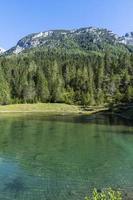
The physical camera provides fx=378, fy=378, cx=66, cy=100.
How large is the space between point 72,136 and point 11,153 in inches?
1002

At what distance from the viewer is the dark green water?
41.3 m

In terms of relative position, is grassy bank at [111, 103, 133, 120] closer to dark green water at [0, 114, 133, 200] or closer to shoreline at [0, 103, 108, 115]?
shoreline at [0, 103, 108, 115]

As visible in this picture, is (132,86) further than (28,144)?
Yes

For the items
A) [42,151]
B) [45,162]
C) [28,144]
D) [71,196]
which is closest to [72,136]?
[28,144]

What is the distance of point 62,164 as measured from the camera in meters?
55.8

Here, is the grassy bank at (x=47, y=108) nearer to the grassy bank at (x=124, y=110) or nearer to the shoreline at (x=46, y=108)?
the shoreline at (x=46, y=108)

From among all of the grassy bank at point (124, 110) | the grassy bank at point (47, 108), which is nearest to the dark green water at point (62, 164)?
the grassy bank at point (124, 110)

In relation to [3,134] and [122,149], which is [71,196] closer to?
[122,149]

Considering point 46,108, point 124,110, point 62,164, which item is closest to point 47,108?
point 46,108

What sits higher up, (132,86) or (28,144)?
(28,144)

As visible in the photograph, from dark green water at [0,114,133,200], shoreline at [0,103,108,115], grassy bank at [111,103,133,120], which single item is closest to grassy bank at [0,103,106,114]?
shoreline at [0,103,108,115]

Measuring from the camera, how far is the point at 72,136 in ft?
292

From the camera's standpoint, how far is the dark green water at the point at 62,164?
41.3m

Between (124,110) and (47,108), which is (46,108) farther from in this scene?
(124,110)
